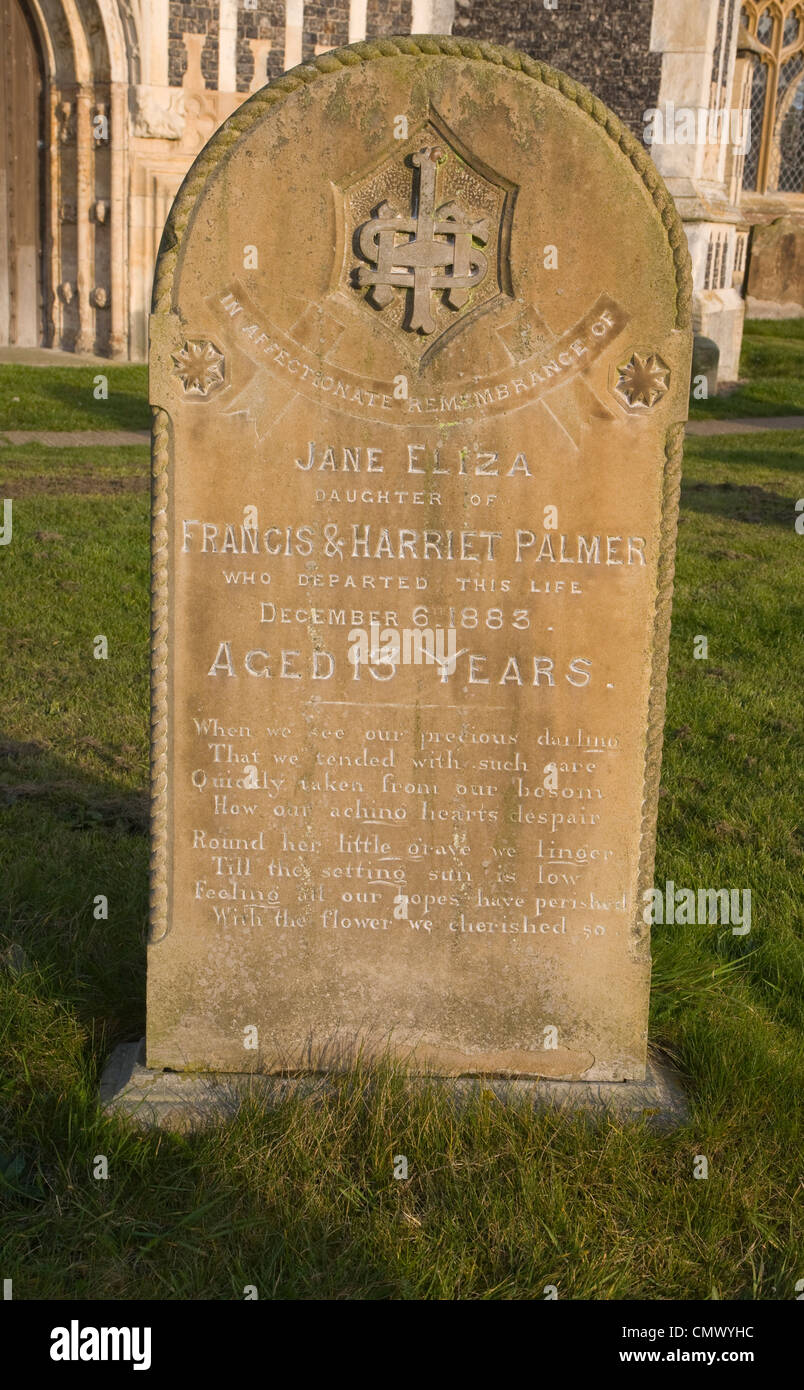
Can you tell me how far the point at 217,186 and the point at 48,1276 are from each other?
8.03 feet

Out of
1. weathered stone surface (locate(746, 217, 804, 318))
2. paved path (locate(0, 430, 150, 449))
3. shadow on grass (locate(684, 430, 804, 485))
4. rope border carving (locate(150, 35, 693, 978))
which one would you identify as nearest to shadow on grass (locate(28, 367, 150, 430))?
paved path (locate(0, 430, 150, 449))

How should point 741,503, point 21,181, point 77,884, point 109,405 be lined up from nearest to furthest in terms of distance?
point 77,884, point 741,503, point 109,405, point 21,181

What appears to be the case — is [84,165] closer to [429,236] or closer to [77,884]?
[77,884]

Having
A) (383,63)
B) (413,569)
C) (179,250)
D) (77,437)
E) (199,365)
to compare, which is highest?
(383,63)

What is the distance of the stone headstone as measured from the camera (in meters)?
3.23

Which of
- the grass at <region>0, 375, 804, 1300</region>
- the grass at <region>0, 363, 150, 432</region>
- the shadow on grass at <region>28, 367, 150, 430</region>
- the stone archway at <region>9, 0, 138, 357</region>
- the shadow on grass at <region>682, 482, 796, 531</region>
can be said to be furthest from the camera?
the stone archway at <region>9, 0, 138, 357</region>

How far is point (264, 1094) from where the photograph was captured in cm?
341

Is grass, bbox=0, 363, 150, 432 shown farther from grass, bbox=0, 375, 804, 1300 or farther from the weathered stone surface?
the weathered stone surface

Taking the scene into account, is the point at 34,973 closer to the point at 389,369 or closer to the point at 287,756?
the point at 287,756

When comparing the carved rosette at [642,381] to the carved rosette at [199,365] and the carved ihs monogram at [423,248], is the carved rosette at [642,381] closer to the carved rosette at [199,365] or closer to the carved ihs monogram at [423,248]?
the carved ihs monogram at [423,248]

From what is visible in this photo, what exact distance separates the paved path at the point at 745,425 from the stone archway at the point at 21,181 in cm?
750

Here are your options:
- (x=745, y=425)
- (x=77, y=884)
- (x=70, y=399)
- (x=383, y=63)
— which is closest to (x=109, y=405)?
(x=70, y=399)

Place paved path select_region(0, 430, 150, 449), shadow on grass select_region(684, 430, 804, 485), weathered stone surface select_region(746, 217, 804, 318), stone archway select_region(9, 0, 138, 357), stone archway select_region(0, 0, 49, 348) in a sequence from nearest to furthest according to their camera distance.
Answer: paved path select_region(0, 430, 150, 449)
shadow on grass select_region(684, 430, 804, 485)
stone archway select_region(9, 0, 138, 357)
stone archway select_region(0, 0, 49, 348)
weathered stone surface select_region(746, 217, 804, 318)

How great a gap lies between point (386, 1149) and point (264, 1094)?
14.5 inches
